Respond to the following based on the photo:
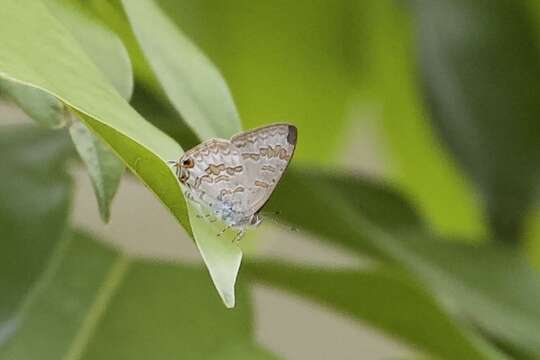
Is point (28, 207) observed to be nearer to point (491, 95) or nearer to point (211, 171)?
point (211, 171)

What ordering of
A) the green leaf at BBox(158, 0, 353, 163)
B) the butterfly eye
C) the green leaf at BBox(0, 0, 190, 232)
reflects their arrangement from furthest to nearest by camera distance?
the green leaf at BBox(158, 0, 353, 163) < the butterfly eye < the green leaf at BBox(0, 0, 190, 232)

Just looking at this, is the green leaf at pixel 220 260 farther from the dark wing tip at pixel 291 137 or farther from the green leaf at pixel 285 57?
the green leaf at pixel 285 57

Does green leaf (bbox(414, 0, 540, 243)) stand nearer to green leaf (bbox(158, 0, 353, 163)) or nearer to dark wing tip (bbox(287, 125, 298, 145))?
green leaf (bbox(158, 0, 353, 163))

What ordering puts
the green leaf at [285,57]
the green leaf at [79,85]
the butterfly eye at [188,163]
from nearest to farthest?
1. the green leaf at [79,85]
2. the butterfly eye at [188,163]
3. the green leaf at [285,57]

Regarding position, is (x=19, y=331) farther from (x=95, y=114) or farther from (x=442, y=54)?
(x=442, y=54)

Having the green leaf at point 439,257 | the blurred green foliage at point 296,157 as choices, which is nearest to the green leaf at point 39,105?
the blurred green foliage at point 296,157

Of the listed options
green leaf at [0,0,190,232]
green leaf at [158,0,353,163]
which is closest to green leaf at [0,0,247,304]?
green leaf at [0,0,190,232]
